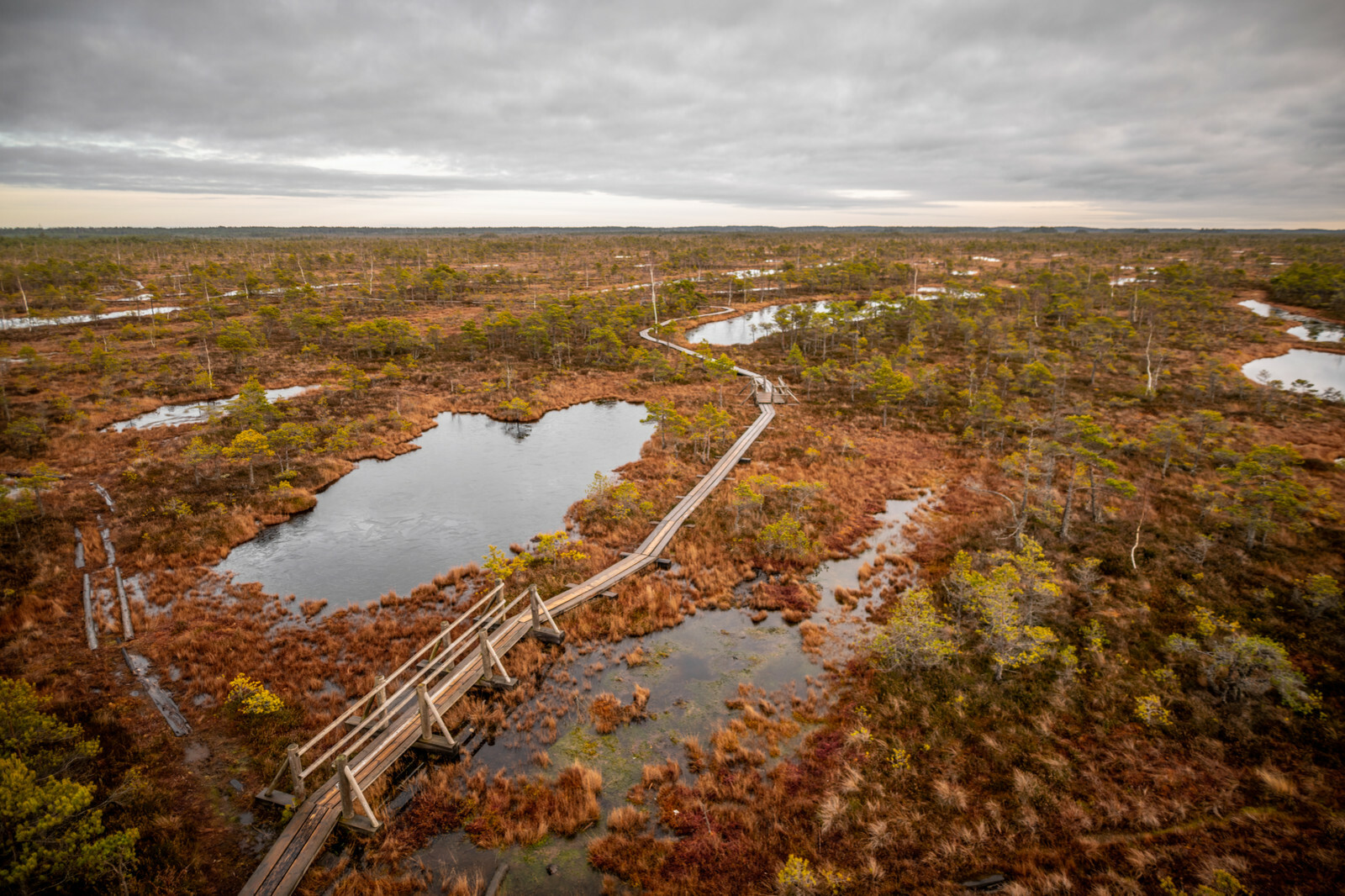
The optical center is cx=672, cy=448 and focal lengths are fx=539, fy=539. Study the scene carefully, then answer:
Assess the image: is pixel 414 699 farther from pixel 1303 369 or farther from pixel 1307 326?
pixel 1307 326

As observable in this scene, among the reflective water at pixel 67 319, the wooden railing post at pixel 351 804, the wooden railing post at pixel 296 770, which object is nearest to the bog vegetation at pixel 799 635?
the wooden railing post at pixel 351 804

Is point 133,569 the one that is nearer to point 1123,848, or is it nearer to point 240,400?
point 240,400

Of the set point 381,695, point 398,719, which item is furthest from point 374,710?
point 381,695

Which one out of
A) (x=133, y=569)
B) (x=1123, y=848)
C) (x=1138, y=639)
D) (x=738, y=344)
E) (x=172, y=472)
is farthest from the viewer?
(x=738, y=344)

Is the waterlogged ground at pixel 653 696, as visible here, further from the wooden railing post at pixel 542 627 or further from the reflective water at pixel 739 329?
the reflective water at pixel 739 329

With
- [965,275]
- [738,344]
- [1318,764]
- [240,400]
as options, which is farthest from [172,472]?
[965,275]
